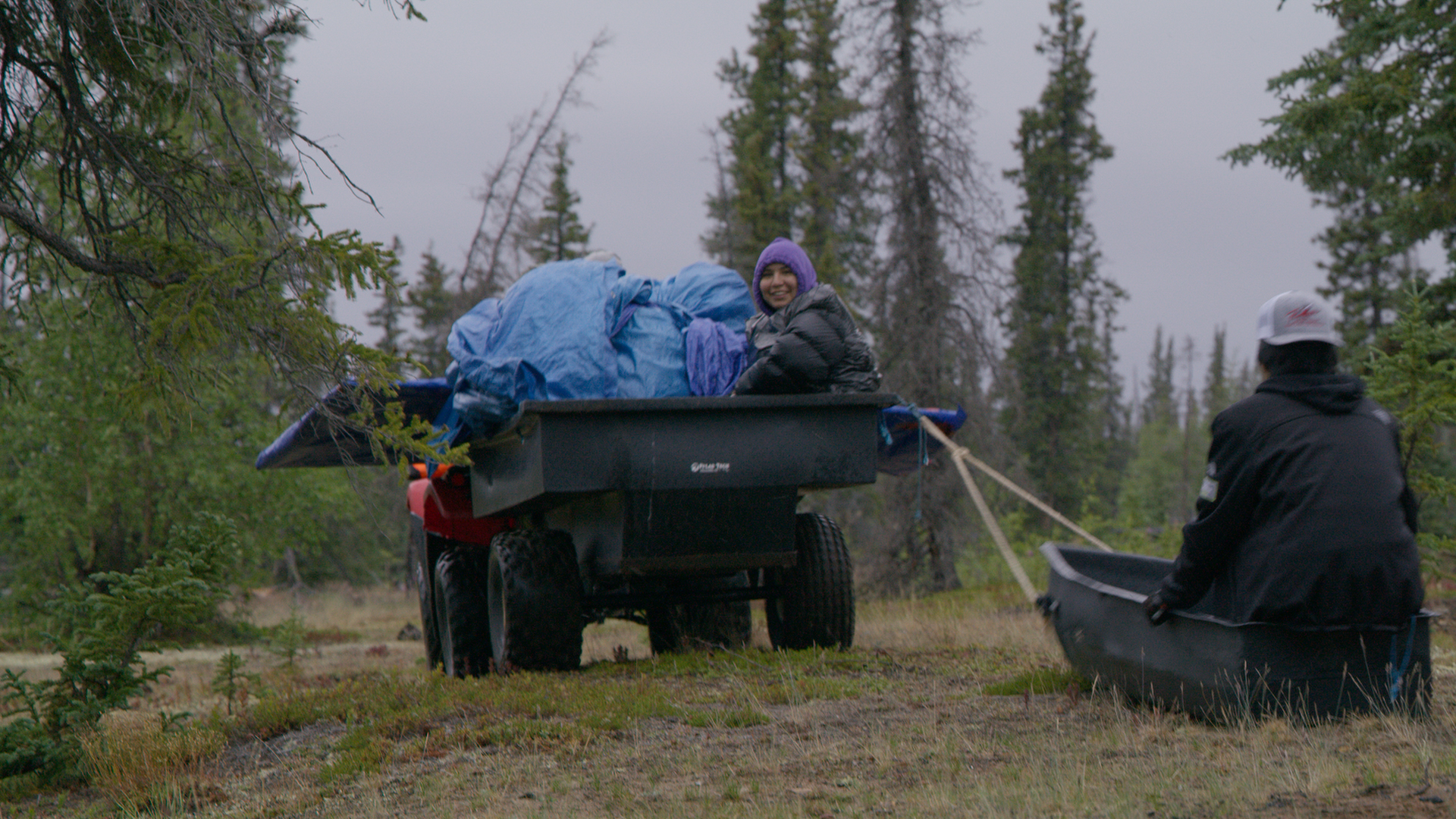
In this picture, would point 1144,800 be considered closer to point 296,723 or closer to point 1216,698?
point 1216,698

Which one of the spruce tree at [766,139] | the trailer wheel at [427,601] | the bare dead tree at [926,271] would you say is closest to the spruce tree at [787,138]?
the spruce tree at [766,139]

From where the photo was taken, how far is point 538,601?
22.1 feet

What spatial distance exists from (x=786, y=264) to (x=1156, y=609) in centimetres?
313

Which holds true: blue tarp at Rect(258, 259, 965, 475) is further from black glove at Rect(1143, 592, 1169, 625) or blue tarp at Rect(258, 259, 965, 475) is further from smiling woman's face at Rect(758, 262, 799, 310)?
black glove at Rect(1143, 592, 1169, 625)

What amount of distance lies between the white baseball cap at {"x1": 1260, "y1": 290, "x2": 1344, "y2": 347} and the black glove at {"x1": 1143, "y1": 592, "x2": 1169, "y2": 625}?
106 centimetres

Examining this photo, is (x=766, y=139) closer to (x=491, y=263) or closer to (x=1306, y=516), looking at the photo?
(x=491, y=263)

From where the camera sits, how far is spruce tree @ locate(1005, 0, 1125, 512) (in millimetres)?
37719

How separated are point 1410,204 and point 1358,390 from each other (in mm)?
10212

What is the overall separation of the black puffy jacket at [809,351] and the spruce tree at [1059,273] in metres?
31.0

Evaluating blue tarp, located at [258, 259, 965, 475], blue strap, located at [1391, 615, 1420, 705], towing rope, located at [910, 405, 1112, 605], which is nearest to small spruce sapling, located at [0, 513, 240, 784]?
blue tarp, located at [258, 259, 965, 475]

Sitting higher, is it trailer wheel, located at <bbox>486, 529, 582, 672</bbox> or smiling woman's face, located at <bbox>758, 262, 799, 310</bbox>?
smiling woman's face, located at <bbox>758, 262, 799, 310</bbox>

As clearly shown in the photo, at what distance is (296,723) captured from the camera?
6.39 meters

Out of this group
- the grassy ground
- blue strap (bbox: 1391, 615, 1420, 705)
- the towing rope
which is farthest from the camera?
the towing rope

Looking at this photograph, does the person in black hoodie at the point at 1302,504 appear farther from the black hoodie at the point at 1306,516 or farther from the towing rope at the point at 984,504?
the towing rope at the point at 984,504
